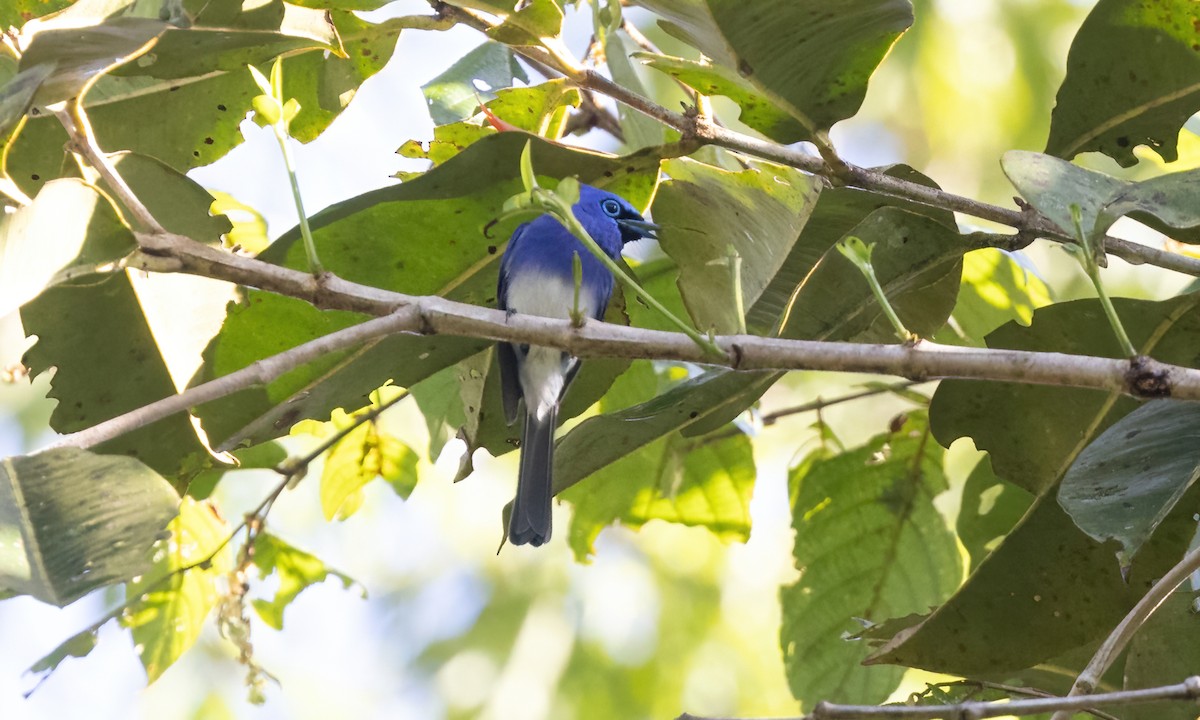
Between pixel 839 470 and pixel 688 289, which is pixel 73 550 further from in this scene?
pixel 839 470

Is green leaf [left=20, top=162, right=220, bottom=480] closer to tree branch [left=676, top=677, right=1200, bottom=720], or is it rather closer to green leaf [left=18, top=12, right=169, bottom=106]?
green leaf [left=18, top=12, right=169, bottom=106]

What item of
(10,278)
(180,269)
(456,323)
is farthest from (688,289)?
(10,278)

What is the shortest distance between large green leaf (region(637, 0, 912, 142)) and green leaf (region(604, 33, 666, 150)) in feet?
1.70

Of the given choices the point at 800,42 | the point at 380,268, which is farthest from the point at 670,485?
the point at 800,42

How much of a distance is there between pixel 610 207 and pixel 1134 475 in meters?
1.67

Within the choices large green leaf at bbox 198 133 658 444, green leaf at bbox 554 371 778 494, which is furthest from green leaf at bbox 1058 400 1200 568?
large green leaf at bbox 198 133 658 444

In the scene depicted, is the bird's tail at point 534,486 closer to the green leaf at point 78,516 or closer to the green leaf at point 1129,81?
the green leaf at point 78,516

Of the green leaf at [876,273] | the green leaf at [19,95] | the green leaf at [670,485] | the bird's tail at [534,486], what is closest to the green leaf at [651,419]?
the green leaf at [876,273]

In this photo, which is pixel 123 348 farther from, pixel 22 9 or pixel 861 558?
pixel 861 558

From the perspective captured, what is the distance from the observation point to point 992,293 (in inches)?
109

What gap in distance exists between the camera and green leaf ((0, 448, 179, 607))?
4.46 feet

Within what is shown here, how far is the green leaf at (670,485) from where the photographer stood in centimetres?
295

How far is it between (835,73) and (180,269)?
1.06 m

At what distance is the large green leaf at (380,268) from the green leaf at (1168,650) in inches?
44.8
